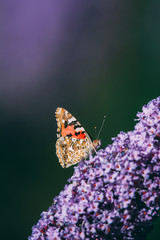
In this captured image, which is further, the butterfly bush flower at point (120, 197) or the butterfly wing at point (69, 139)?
the butterfly wing at point (69, 139)

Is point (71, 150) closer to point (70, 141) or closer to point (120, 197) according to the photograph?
point (70, 141)

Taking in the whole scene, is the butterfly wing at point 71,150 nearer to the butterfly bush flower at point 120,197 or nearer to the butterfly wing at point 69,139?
the butterfly wing at point 69,139

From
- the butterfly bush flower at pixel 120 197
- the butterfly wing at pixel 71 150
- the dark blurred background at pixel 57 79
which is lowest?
the butterfly bush flower at pixel 120 197

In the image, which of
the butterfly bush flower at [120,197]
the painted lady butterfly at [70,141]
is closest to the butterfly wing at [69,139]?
the painted lady butterfly at [70,141]

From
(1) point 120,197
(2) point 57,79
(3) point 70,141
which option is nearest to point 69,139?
(3) point 70,141

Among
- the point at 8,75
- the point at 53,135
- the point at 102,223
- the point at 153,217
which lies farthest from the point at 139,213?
the point at 8,75

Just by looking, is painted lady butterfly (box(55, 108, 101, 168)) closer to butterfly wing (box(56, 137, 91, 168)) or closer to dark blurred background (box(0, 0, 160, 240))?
butterfly wing (box(56, 137, 91, 168))
